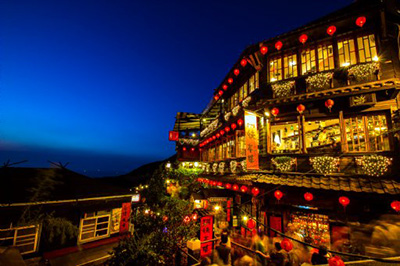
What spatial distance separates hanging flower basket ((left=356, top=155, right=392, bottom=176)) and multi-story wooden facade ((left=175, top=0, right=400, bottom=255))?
0.03 m

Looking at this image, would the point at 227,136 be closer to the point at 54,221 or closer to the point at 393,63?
the point at 393,63

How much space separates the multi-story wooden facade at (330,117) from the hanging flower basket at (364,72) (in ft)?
0.12

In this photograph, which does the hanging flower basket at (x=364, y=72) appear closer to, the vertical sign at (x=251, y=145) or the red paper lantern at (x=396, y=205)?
the vertical sign at (x=251, y=145)

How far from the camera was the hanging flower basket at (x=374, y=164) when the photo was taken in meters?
7.68

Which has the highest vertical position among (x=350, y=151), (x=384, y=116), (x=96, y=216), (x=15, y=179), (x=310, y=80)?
(x=310, y=80)

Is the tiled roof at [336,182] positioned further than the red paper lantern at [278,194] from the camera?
No

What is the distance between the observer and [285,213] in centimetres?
1000

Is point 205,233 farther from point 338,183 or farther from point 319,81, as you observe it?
point 319,81

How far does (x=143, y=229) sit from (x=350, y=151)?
380 inches

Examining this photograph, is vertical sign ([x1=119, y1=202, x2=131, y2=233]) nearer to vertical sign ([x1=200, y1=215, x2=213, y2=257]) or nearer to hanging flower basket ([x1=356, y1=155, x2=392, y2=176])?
vertical sign ([x1=200, y1=215, x2=213, y2=257])

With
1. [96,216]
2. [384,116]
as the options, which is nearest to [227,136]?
[384,116]

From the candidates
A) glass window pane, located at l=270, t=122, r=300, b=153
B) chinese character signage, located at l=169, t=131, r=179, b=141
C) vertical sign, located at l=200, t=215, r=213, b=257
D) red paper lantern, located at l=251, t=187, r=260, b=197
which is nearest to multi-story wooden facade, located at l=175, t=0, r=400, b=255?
red paper lantern, located at l=251, t=187, r=260, b=197

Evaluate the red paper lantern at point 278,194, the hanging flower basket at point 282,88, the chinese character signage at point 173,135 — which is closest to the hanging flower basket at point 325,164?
the red paper lantern at point 278,194

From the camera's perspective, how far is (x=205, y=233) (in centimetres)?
961
